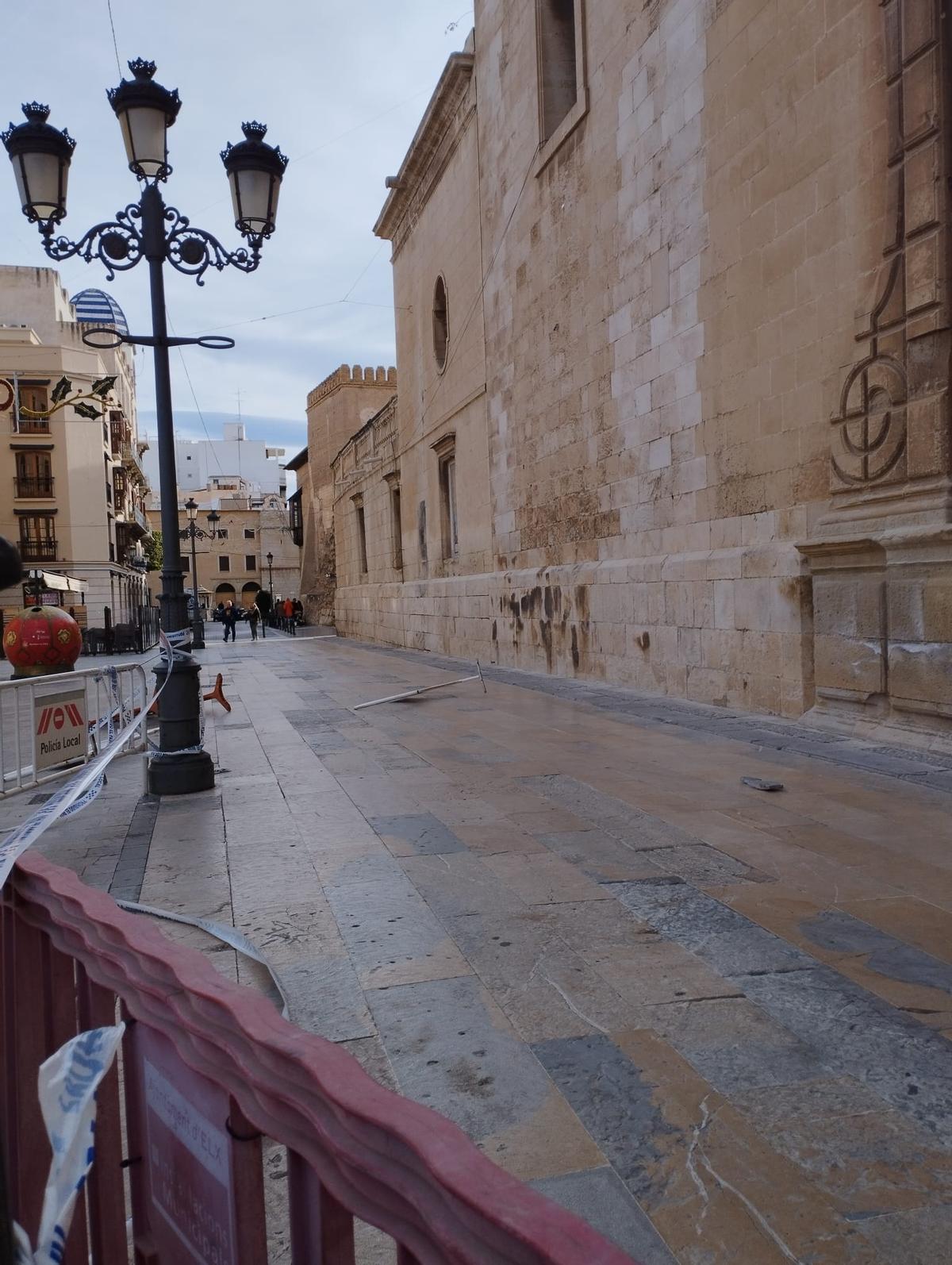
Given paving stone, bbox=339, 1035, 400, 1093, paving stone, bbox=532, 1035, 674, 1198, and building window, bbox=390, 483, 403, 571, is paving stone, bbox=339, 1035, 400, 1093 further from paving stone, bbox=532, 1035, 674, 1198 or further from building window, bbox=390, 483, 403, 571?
building window, bbox=390, 483, 403, 571

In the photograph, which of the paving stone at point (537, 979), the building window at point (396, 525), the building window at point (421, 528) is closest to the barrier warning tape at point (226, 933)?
the paving stone at point (537, 979)

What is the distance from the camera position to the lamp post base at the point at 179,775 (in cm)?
614

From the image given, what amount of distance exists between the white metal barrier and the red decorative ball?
1.06 m

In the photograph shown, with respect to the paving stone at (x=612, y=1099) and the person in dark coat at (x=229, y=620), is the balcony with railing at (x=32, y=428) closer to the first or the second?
the person in dark coat at (x=229, y=620)

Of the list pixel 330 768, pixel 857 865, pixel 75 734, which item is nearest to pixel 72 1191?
pixel 857 865

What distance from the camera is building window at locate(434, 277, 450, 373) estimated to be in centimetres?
2112

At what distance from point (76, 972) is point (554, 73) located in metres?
15.4

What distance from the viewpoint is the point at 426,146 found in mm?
20750

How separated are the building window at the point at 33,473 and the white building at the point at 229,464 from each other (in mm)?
54045

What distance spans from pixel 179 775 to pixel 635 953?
3797 mm

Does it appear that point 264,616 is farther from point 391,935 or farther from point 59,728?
point 391,935

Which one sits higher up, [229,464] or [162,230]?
[229,464]

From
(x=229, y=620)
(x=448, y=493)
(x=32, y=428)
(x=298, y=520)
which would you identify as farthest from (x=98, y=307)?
(x=448, y=493)

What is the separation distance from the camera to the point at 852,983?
2.92m
